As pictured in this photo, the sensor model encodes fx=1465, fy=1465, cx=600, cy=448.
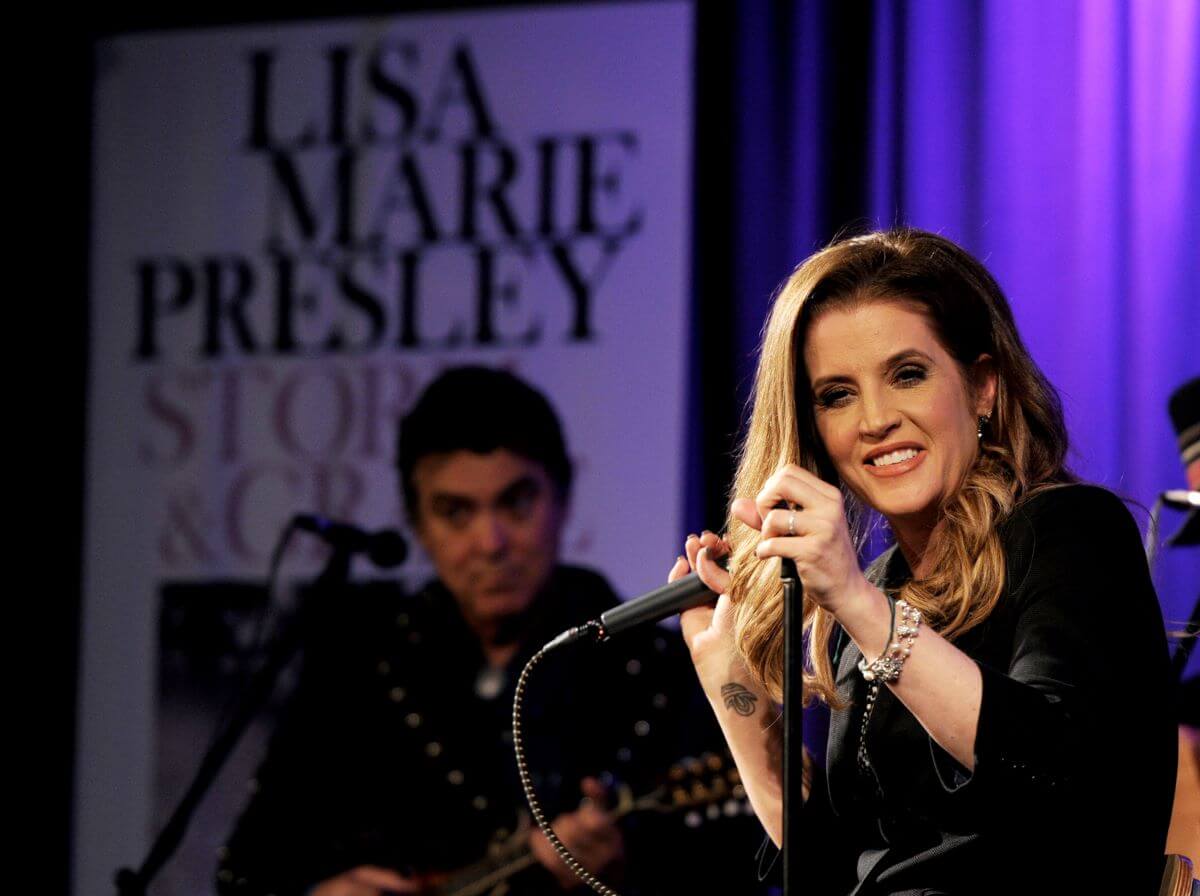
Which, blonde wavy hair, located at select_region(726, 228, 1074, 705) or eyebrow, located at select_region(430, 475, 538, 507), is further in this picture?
eyebrow, located at select_region(430, 475, 538, 507)

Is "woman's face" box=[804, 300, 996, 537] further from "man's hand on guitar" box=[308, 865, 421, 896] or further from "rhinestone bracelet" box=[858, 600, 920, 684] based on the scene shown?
"man's hand on guitar" box=[308, 865, 421, 896]

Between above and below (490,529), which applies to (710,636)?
below

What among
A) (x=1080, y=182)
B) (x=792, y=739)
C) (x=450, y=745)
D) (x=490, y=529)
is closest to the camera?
(x=792, y=739)

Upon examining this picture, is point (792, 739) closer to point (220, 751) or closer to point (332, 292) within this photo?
point (220, 751)

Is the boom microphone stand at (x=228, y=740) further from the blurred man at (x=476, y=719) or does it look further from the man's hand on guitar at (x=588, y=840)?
the man's hand on guitar at (x=588, y=840)

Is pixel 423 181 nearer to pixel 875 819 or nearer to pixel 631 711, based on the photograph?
pixel 631 711

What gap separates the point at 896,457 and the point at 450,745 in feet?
7.10

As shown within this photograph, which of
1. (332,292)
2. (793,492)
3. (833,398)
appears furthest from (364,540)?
(793,492)

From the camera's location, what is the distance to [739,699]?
190cm

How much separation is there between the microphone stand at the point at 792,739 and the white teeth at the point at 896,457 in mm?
399

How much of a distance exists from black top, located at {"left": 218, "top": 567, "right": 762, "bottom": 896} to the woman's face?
1707mm

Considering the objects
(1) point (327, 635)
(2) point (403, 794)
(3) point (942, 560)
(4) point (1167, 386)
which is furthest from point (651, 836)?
(3) point (942, 560)

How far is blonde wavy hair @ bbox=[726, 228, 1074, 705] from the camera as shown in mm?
1707

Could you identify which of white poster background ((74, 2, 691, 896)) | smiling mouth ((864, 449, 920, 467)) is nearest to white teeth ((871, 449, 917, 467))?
smiling mouth ((864, 449, 920, 467))
